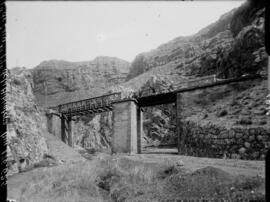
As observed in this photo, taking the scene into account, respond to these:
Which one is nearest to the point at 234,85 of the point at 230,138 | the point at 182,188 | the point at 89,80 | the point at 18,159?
the point at 230,138

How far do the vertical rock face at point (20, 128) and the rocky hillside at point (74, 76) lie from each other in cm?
5200

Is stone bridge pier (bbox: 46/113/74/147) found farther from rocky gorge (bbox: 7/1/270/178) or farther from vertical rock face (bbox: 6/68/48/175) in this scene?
vertical rock face (bbox: 6/68/48/175)

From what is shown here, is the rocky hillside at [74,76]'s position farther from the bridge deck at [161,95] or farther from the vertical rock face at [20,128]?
the vertical rock face at [20,128]

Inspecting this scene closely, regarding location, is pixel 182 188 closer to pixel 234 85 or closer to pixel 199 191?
pixel 199 191

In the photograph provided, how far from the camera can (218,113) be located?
12.6 metres

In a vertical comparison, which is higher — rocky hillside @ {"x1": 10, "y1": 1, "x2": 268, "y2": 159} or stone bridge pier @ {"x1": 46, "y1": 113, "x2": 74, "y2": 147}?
rocky hillside @ {"x1": 10, "y1": 1, "x2": 268, "y2": 159}

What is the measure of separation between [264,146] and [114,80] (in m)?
68.7

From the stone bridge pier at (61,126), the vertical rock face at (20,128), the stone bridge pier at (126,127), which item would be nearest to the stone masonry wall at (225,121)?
the stone bridge pier at (126,127)

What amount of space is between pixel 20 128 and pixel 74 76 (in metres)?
63.4

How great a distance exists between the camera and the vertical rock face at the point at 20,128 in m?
9.06

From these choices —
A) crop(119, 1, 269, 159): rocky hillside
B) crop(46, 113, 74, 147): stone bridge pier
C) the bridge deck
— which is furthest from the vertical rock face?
crop(46, 113, 74, 147): stone bridge pier

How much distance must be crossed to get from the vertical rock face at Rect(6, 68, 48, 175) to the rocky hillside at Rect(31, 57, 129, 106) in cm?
5200

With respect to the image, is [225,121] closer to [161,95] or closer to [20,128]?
[161,95]

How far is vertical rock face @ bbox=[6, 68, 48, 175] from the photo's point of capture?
9.06 metres
